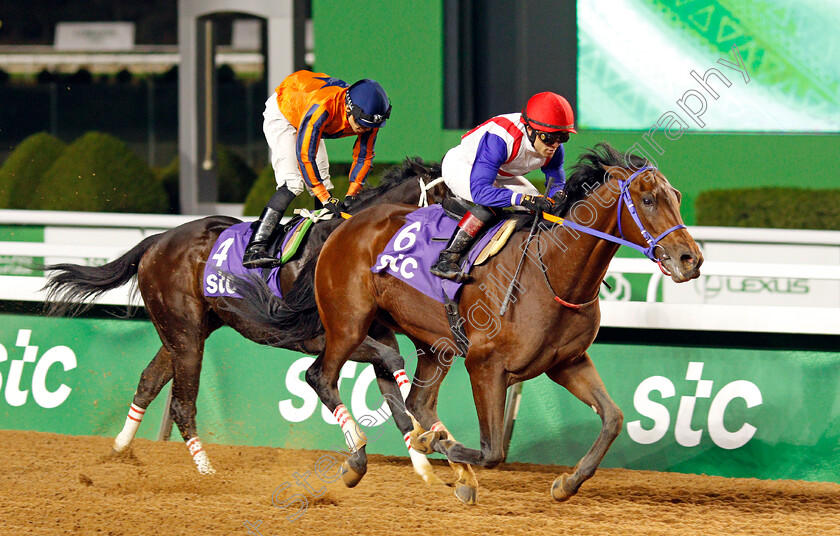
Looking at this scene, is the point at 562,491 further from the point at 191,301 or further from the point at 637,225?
the point at 191,301

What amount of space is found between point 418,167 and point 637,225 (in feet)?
4.38

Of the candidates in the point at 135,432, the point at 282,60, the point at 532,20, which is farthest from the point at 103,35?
the point at 135,432

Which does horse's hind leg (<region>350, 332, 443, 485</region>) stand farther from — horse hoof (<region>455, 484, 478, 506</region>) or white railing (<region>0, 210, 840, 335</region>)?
white railing (<region>0, 210, 840, 335</region>)

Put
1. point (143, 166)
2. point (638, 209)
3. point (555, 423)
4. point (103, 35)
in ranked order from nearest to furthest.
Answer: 1. point (638, 209)
2. point (555, 423)
3. point (143, 166)
4. point (103, 35)

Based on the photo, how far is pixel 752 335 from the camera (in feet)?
15.3

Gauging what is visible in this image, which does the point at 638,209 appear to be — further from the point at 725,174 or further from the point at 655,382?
the point at 725,174

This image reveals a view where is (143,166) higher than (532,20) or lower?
lower

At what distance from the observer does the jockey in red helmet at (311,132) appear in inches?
180

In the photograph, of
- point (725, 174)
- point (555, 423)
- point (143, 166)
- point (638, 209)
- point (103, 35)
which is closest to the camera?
point (638, 209)

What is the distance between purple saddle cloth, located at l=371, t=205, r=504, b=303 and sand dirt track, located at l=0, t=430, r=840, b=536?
857 mm

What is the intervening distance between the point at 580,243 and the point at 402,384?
118cm

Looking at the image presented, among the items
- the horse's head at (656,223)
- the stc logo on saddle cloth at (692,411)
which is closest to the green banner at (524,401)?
the stc logo on saddle cloth at (692,411)

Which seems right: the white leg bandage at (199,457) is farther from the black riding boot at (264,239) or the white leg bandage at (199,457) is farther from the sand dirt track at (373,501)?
the black riding boot at (264,239)

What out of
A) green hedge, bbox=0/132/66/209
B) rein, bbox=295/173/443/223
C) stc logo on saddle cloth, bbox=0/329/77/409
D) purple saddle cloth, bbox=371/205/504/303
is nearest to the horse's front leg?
purple saddle cloth, bbox=371/205/504/303
